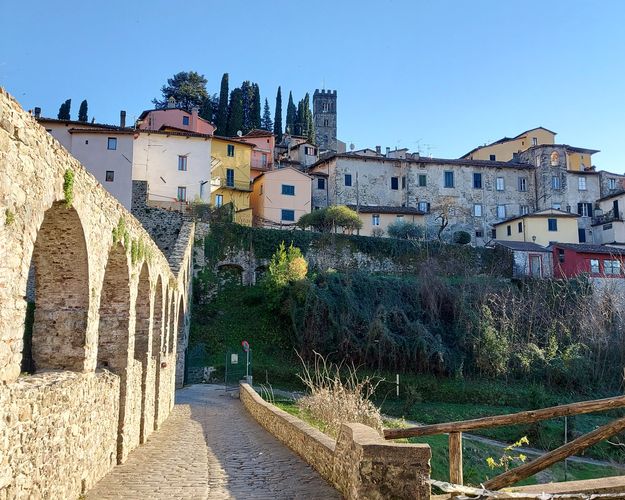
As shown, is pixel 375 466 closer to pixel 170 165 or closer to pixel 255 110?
Result: pixel 170 165

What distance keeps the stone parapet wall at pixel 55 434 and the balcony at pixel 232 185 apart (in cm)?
3638

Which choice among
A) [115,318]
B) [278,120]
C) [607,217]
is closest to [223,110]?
[278,120]

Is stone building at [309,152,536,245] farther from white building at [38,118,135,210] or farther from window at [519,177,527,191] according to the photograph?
white building at [38,118,135,210]

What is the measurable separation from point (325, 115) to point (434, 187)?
2241 inches

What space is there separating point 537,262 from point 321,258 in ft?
52.3

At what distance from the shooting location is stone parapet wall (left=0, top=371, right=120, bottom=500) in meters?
5.54

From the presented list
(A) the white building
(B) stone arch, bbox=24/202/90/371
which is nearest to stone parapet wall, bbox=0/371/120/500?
(B) stone arch, bbox=24/202/90/371

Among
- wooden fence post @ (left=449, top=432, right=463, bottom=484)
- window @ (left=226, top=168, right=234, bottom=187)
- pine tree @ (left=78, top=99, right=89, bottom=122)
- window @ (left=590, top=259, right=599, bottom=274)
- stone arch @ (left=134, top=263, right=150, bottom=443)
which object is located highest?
pine tree @ (left=78, top=99, right=89, bottom=122)

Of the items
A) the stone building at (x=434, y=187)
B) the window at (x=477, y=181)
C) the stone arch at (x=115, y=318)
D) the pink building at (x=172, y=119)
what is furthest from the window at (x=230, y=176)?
the stone arch at (x=115, y=318)

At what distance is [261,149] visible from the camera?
5519 centimetres

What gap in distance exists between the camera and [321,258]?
39500mm

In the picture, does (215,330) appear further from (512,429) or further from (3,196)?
(3,196)

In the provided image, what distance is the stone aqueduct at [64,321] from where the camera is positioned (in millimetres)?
5594

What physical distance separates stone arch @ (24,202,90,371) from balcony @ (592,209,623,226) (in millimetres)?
52267
